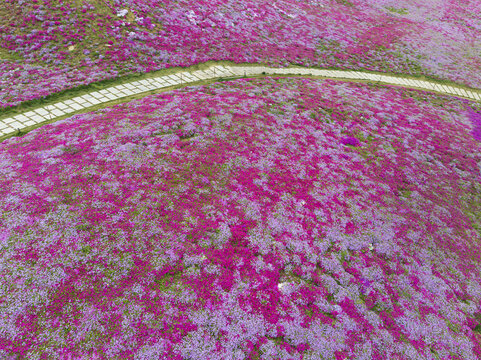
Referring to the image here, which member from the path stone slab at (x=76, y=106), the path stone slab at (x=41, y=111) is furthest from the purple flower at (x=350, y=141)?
the path stone slab at (x=41, y=111)

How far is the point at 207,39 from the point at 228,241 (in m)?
36.9

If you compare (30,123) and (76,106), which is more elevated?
(76,106)

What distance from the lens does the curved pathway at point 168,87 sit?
79.8 feet

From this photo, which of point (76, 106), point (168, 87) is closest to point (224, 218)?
point (76, 106)

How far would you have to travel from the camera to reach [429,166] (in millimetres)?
27500

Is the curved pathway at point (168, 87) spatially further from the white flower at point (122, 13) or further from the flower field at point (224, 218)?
the white flower at point (122, 13)

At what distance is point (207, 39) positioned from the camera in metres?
43.1

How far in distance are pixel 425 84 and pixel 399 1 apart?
5437 centimetres

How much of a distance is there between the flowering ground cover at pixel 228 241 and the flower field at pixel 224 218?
0.10m

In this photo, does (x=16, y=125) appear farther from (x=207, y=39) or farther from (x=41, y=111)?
(x=207, y=39)

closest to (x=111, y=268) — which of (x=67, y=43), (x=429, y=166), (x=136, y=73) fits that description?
(x=136, y=73)

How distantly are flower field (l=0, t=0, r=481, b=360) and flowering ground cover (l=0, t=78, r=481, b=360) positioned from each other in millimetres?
99

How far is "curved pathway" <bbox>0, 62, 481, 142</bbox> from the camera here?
2431 centimetres

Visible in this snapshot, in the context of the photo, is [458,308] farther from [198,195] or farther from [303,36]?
[303,36]
